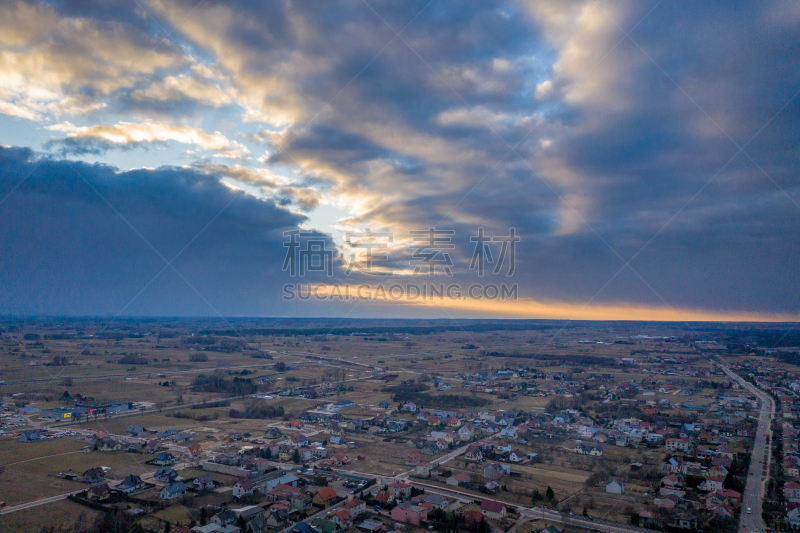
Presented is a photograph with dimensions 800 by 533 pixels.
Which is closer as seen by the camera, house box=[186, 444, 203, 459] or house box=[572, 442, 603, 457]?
house box=[186, 444, 203, 459]

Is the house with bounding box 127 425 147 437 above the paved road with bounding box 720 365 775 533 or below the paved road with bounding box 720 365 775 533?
below

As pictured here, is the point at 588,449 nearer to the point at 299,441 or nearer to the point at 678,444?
the point at 678,444

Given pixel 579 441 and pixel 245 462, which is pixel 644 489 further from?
pixel 245 462

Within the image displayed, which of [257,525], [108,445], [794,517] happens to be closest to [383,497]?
[257,525]

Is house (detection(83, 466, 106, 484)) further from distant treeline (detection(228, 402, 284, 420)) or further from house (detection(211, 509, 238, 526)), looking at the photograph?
distant treeline (detection(228, 402, 284, 420))

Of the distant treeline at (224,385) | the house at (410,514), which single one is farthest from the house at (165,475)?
the distant treeline at (224,385)

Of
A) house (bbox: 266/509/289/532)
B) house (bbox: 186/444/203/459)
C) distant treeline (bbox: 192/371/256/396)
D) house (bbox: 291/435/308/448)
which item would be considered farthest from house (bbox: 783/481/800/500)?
distant treeline (bbox: 192/371/256/396)

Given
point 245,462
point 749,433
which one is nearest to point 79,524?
point 245,462

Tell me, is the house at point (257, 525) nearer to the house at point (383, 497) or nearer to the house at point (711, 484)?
the house at point (383, 497)
